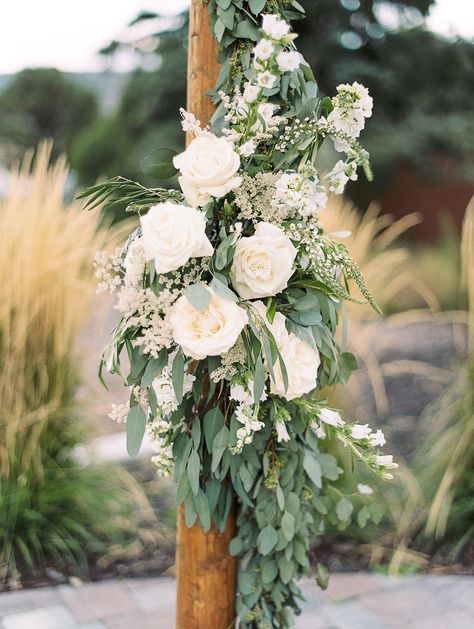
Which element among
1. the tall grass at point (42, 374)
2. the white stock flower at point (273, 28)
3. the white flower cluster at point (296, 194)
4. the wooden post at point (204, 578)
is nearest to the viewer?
the white stock flower at point (273, 28)

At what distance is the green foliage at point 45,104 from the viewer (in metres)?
13.8

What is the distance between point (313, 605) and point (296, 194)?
55.6 inches

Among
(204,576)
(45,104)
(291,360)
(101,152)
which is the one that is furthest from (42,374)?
(45,104)

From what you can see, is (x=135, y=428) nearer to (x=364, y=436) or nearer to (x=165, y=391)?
(x=165, y=391)

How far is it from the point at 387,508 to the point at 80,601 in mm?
1206

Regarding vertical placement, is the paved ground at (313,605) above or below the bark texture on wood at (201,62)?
below

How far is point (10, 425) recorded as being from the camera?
2227mm

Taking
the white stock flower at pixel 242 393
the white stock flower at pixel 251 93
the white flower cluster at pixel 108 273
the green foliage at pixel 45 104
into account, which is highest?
the green foliage at pixel 45 104

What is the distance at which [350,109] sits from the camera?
1299mm

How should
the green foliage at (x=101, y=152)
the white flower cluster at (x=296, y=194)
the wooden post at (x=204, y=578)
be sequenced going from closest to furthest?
the white flower cluster at (x=296, y=194)
the wooden post at (x=204, y=578)
the green foliage at (x=101, y=152)

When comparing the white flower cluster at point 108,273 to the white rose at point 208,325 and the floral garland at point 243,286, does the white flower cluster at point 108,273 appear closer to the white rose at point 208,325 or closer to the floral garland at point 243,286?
the floral garland at point 243,286

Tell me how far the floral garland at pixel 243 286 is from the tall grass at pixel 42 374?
0.94m

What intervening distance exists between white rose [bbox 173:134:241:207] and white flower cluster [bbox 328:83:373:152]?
0.77 feet

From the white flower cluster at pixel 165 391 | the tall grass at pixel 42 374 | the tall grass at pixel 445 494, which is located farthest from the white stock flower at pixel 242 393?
the tall grass at pixel 445 494
